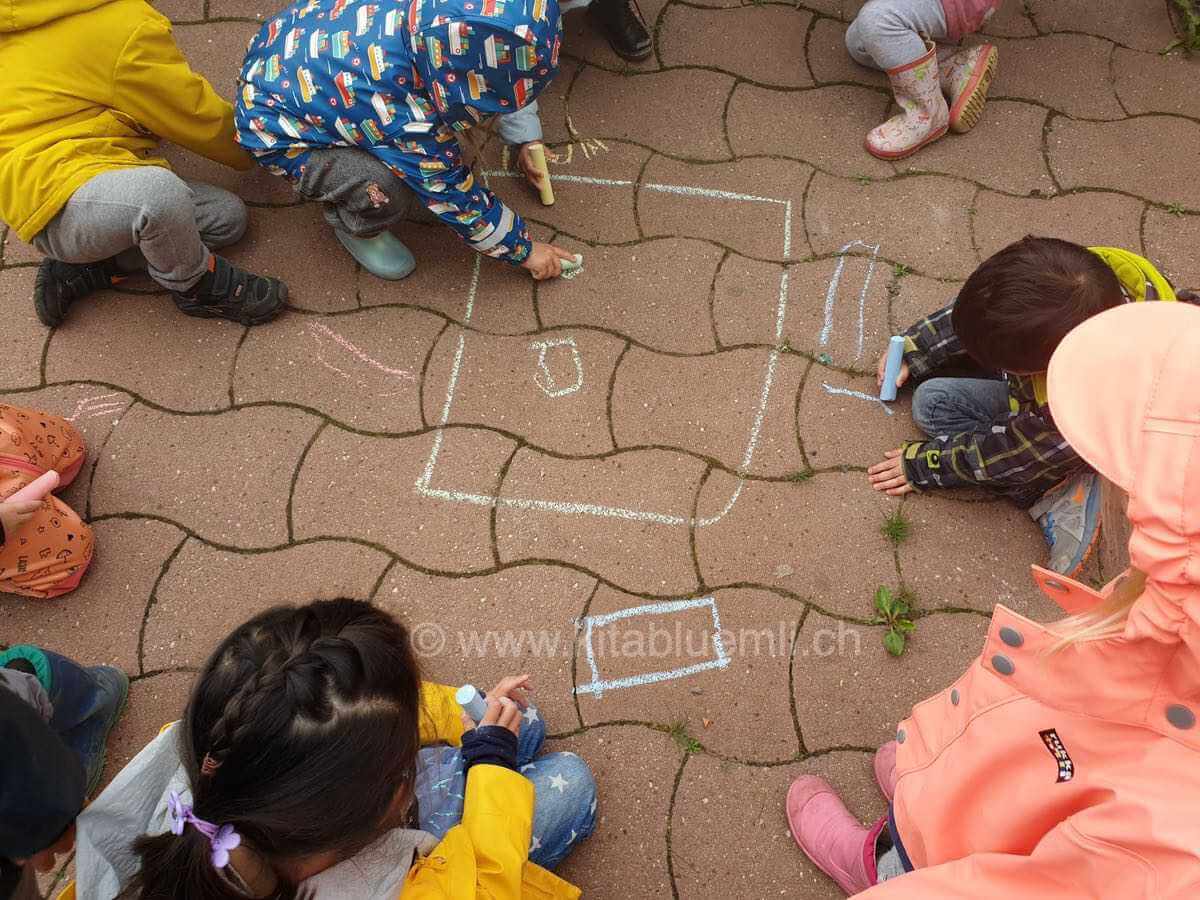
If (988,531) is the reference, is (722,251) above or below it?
above

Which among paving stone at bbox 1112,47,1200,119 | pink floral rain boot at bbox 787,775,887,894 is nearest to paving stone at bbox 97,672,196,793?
pink floral rain boot at bbox 787,775,887,894

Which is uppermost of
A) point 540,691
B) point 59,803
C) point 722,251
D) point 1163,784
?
point 1163,784

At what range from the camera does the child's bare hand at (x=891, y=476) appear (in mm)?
2148

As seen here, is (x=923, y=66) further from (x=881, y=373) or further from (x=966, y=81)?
(x=881, y=373)

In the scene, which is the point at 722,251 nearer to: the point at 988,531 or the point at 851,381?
the point at 851,381

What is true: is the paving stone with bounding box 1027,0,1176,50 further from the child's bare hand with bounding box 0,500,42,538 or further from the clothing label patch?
A: the child's bare hand with bounding box 0,500,42,538

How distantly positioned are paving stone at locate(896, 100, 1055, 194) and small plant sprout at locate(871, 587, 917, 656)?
1.27 meters

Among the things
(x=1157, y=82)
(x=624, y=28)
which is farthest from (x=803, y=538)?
(x=1157, y=82)

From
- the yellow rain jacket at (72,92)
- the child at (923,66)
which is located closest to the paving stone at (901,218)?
the child at (923,66)

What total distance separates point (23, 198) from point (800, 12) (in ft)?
7.34

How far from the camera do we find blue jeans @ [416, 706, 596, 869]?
1667 mm

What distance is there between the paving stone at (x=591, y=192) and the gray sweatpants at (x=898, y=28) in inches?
27.7

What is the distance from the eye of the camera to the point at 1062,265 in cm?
177

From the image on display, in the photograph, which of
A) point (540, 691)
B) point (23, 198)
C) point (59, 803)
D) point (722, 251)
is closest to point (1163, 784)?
point (540, 691)
